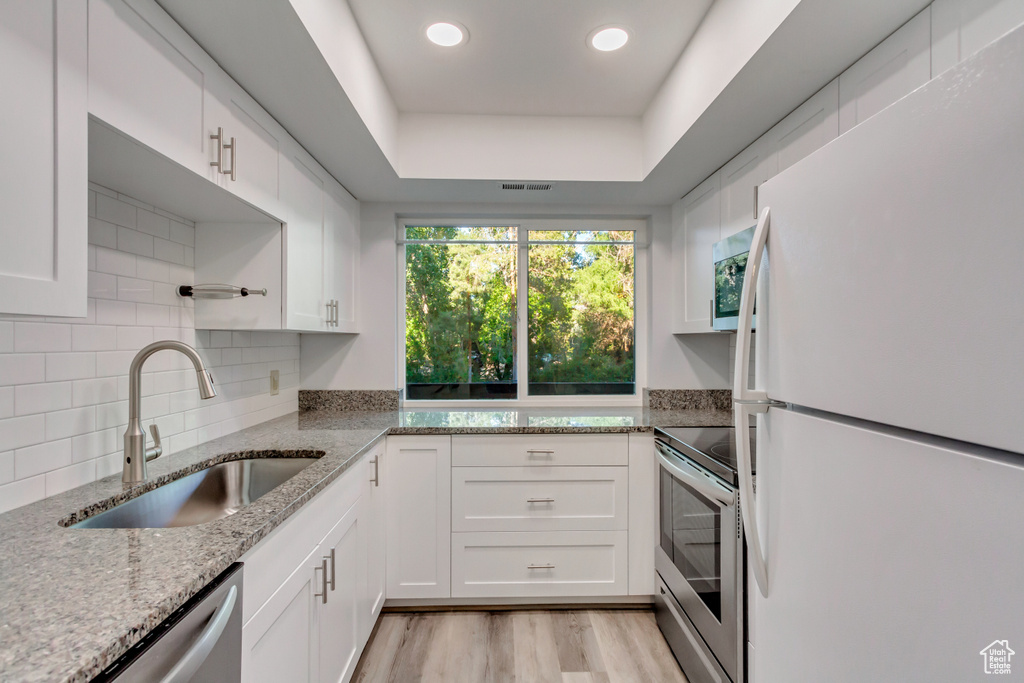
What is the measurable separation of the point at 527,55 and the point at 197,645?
6.77 feet

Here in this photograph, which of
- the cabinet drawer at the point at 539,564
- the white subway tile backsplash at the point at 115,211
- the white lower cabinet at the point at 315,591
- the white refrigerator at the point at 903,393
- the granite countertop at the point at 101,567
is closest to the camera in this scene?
the white refrigerator at the point at 903,393

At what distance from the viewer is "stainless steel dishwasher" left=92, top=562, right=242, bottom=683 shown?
2.22 ft

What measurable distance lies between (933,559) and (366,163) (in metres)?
2.28

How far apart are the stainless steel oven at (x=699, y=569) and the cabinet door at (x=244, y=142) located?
179 centimetres

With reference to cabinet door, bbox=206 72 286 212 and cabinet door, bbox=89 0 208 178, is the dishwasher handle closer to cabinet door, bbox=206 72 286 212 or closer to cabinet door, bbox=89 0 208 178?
cabinet door, bbox=89 0 208 178

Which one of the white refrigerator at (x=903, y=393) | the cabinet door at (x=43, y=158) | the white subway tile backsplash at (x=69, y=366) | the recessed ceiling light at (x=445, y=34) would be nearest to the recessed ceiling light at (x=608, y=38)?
the recessed ceiling light at (x=445, y=34)

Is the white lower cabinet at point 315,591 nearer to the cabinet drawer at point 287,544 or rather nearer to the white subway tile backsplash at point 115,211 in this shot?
the cabinet drawer at point 287,544

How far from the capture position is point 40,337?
1.19 m

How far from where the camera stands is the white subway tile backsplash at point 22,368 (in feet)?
3.62

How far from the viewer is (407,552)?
2.24 metres

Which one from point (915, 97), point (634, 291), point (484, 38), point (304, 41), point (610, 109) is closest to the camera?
point (915, 97)

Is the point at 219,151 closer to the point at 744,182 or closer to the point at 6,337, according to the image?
the point at 6,337

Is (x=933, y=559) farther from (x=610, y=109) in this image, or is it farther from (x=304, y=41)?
(x=610, y=109)

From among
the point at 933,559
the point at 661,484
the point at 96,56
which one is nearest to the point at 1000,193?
the point at 933,559
